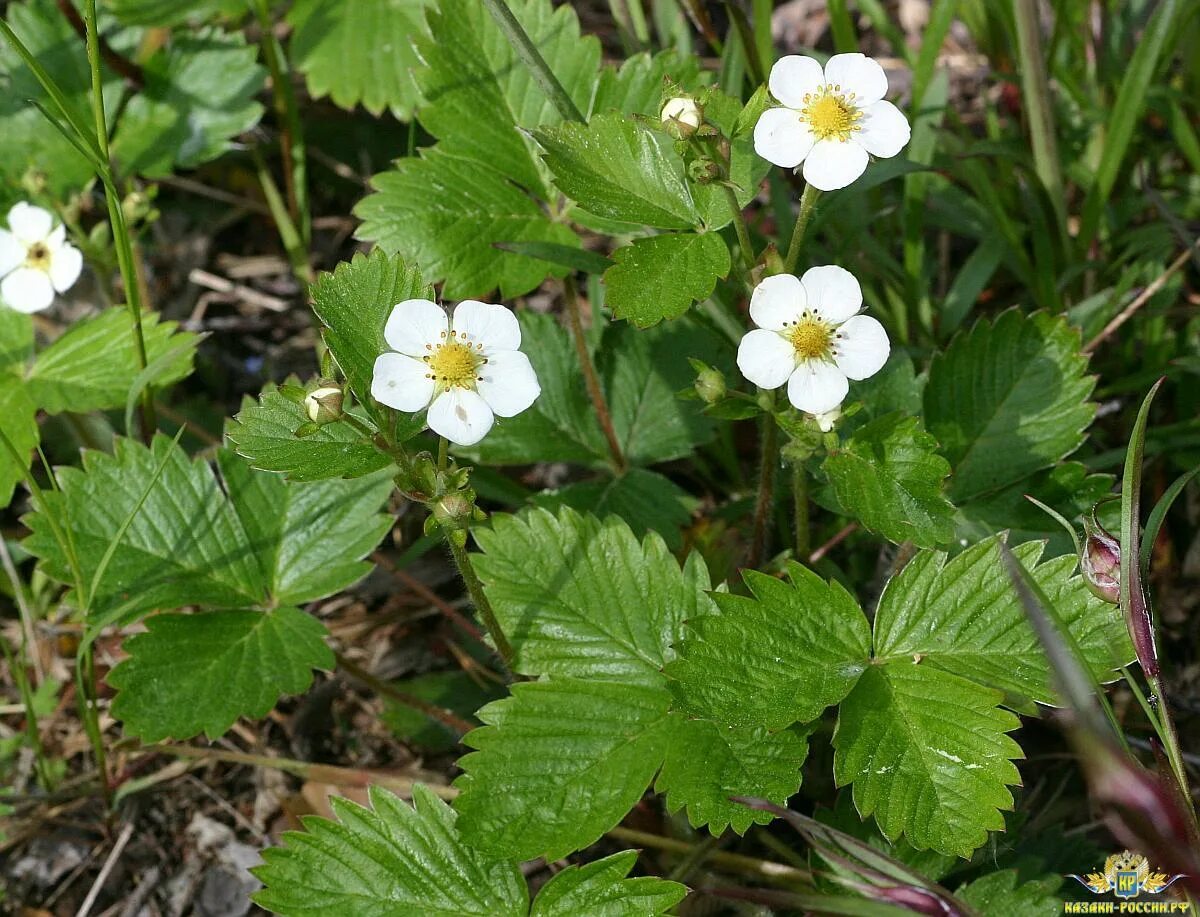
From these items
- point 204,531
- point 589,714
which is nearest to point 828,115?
point 589,714

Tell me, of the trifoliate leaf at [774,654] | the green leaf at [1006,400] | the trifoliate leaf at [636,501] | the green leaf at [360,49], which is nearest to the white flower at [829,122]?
the green leaf at [1006,400]

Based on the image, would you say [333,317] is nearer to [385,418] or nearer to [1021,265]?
[385,418]

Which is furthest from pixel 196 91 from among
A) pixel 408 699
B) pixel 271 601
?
pixel 408 699

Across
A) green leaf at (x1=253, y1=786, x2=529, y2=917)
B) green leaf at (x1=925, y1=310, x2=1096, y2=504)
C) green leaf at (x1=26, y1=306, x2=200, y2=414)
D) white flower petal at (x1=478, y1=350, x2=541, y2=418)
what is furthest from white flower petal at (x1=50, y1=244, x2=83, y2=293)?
green leaf at (x1=925, y1=310, x2=1096, y2=504)

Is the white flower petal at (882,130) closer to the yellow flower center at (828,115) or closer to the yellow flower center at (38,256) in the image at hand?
the yellow flower center at (828,115)

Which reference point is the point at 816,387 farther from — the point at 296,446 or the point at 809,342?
the point at 296,446

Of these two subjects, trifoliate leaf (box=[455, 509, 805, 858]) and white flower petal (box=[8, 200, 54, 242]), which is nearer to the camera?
trifoliate leaf (box=[455, 509, 805, 858])

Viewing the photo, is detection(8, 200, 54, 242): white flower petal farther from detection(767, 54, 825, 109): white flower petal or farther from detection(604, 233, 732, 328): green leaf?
detection(767, 54, 825, 109): white flower petal
